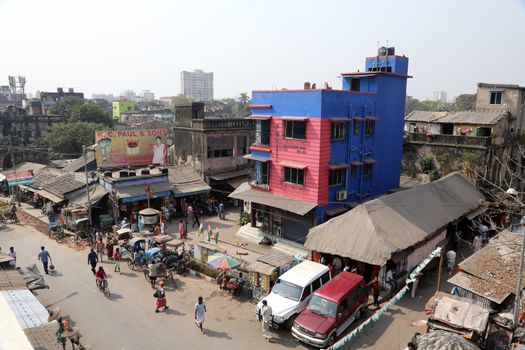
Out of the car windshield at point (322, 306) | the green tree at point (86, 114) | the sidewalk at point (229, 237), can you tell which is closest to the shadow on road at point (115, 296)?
the sidewalk at point (229, 237)

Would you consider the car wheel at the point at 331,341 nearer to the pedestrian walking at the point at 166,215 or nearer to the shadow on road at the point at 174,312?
the shadow on road at the point at 174,312

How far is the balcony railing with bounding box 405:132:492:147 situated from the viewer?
30.6 metres

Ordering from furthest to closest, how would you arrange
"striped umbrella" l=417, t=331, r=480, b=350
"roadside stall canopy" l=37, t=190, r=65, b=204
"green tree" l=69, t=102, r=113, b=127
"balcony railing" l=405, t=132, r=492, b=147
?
"green tree" l=69, t=102, r=113, b=127, "balcony railing" l=405, t=132, r=492, b=147, "roadside stall canopy" l=37, t=190, r=65, b=204, "striped umbrella" l=417, t=331, r=480, b=350


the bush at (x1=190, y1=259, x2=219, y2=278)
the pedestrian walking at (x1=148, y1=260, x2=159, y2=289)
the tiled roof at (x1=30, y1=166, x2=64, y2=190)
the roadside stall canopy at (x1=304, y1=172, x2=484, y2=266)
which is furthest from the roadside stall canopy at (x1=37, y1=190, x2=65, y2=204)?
the roadside stall canopy at (x1=304, y1=172, x2=484, y2=266)

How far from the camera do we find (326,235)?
18594mm

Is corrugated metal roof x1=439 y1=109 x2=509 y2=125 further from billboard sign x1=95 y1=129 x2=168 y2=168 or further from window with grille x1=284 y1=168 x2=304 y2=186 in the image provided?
billboard sign x1=95 y1=129 x2=168 y2=168

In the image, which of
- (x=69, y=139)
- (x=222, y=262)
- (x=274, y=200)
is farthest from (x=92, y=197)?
(x=69, y=139)

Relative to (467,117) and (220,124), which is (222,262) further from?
(467,117)

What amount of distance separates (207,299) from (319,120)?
11286mm

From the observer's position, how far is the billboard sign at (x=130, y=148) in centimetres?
3231

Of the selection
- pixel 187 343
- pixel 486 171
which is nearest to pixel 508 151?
pixel 486 171

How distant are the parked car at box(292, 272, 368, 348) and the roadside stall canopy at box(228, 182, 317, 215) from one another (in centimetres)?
715

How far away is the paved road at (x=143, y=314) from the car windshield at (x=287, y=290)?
1.43 m

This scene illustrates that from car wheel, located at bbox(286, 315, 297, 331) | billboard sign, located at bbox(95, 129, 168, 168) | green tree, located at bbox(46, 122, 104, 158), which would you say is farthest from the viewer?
green tree, located at bbox(46, 122, 104, 158)
